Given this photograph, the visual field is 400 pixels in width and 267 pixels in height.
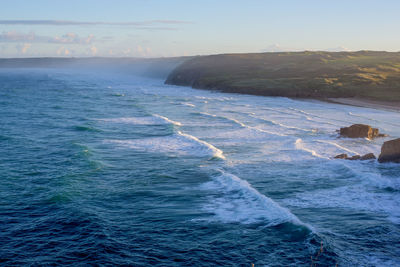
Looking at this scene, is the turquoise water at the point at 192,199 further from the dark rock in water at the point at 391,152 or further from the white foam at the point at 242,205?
the dark rock in water at the point at 391,152

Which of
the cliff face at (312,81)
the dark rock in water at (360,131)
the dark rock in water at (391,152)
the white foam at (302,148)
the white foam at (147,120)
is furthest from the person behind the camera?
the cliff face at (312,81)

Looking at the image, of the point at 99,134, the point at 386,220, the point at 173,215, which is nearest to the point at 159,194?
the point at 173,215

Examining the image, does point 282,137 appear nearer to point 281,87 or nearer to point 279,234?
point 279,234

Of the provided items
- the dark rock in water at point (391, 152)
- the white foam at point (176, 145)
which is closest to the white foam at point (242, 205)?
the white foam at point (176, 145)

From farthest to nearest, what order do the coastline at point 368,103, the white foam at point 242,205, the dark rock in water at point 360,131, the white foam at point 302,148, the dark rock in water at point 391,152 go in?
1. the coastline at point 368,103
2. the dark rock in water at point 360,131
3. the white foam at point 302,148
4. the dark rock in water at point 391,152
5. the white foam at point 242,205

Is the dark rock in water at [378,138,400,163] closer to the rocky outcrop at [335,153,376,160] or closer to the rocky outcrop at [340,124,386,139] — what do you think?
the rocky outcrop at [335,153,376,160]

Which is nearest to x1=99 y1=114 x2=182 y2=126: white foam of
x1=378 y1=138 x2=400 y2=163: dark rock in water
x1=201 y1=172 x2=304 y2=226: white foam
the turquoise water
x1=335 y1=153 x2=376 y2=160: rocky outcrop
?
the turquoise water
